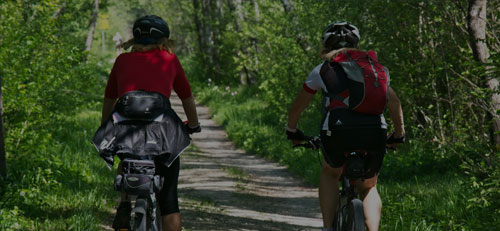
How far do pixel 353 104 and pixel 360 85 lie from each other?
132mm

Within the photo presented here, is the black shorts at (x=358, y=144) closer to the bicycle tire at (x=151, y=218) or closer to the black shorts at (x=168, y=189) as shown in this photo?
the black shorts at (x=168, y=189)

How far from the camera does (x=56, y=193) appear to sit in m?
7.32

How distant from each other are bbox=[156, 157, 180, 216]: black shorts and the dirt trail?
271 centimetres

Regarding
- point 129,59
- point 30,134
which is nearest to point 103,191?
point 30,134

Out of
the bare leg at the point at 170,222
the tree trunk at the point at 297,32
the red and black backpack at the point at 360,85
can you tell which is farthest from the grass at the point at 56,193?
the tree trunk at the point at 297,32

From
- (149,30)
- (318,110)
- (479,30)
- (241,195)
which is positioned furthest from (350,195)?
(318,110)

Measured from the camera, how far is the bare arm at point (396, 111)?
4190 millimetres

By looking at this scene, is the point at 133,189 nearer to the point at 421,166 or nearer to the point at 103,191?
the point at 103,191

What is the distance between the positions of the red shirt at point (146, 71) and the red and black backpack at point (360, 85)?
3.37 feet

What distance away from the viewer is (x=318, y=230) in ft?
22.5

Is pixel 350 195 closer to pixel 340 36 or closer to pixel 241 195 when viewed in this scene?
pixel 340 36

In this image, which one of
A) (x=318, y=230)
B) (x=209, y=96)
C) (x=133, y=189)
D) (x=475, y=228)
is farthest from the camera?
(x=209, y=96)

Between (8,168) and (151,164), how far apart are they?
16.1 feet

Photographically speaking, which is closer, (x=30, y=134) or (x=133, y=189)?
(x=133, y=189)
